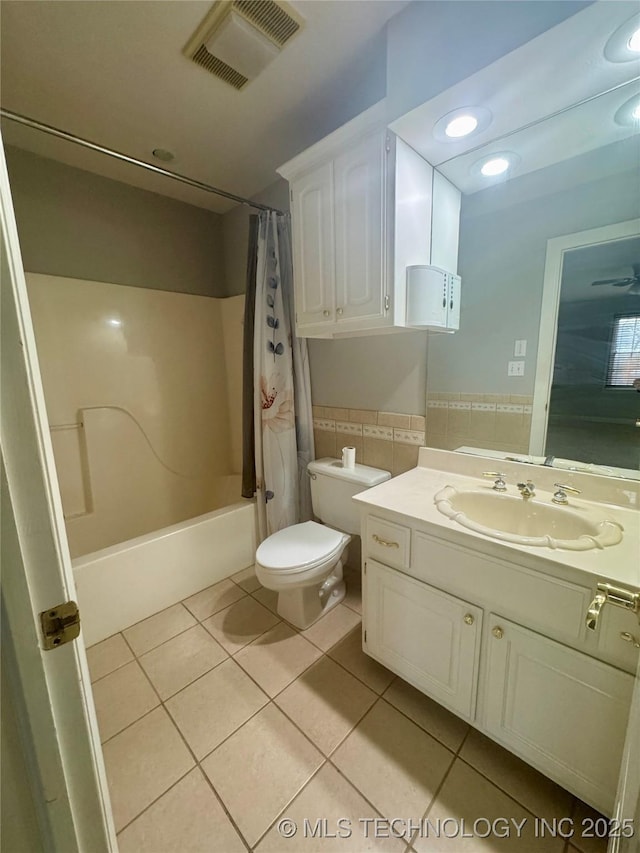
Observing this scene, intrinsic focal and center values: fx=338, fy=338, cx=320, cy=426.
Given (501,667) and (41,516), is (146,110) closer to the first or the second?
(41,516)

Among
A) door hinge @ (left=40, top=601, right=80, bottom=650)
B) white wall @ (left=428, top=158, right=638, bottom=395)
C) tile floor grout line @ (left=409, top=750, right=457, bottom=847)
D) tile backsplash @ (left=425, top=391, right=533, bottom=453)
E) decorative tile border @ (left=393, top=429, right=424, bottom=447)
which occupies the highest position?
white wall @ (left=428, top=158, right=638, bottom=395)

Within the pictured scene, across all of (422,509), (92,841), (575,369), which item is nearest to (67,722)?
(92,841)

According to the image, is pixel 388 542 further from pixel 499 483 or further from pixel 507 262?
pixel 507 262

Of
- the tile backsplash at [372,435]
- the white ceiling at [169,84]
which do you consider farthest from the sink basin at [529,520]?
the white ceiling at [169,84]

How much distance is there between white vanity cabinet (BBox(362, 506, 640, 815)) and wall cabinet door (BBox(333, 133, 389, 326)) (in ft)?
2.85

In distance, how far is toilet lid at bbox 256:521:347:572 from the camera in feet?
4.91

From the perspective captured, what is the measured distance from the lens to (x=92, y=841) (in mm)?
612

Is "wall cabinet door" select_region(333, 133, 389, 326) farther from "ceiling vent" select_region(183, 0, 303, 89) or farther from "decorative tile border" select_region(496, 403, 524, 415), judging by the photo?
"decorative tile border" select_region(496, 403, 524, 415)

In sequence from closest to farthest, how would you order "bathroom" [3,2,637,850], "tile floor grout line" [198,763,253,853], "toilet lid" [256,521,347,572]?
"tile floor grout line" [198,763,253,853], "bathroom" [3,2,637,850], "toilet lid" [256,521,347,572]

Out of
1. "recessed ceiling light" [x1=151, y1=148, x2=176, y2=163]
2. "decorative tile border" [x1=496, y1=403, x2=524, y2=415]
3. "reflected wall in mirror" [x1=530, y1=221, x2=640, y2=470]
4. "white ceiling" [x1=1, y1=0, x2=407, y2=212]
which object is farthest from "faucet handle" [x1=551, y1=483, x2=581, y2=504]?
"recessed ceiling light" [x1=151, y1=148, x2=176, y2=163]

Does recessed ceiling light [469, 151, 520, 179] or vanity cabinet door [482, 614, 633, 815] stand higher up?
recessed ceiling light [469, 151, 520, 179]

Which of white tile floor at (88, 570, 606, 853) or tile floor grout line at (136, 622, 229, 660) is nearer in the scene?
white tile floor at (88, 570, 606, 853)

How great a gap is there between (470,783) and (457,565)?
676 millimetres

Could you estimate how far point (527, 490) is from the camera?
1.21 metres
